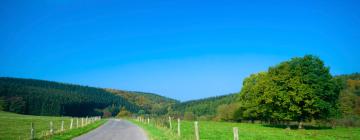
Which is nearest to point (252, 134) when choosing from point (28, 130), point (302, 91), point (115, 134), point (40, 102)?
point (302, 91)

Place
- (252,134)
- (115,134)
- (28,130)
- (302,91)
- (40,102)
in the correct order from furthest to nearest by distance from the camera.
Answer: (40,102)
(302,91)
(28,130)
(252,134)
(115,134)

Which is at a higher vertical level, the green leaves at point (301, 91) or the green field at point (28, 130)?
the green leaves at point (301, 91)

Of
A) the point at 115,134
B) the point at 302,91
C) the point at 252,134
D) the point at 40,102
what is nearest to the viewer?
the point at 115,134

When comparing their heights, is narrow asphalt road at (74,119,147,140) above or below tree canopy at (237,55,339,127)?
below

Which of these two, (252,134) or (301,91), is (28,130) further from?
(301,91)

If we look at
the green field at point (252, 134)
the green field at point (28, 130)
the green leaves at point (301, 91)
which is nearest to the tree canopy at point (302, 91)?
the green leaves at point (301, 91)

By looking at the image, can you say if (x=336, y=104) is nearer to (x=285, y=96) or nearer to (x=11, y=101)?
(x=285, y=96)

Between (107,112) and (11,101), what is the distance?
63749 millimetres

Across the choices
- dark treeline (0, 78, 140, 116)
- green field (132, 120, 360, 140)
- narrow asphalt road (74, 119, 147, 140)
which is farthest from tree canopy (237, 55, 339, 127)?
dark treeline (0, 78, 140, 116)

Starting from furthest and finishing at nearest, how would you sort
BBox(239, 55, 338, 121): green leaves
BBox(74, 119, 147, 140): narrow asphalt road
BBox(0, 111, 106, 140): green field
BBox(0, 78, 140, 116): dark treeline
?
BBox(0, 78, 140, 116): dark treeline
BBox(239, 55, 338, 121): green leaves
BBox(0, 111, 106, 140): green field
BBox(74, 119, 147, 140): narrow asphalt road

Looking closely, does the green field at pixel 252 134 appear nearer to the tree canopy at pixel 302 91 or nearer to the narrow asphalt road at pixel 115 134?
the narrow asphalt road at pixel 115 134

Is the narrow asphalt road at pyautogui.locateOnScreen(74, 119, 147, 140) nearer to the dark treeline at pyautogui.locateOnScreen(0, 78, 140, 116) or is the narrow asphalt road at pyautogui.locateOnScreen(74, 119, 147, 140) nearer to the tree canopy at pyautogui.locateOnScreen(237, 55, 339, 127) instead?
the tree canopy at pyautogui.locateOnScreen(237, 55, 339, 127)

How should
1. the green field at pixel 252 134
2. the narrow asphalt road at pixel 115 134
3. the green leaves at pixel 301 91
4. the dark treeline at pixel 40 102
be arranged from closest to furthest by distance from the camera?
the narrow asphalt road at pixel 115 134
the green field at pixel 252 134
the green leaves at pixel 301 91
the dark treeline at pixel 40 102

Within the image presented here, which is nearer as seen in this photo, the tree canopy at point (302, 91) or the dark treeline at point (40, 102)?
Result: the tree canopy at point (302, 91)
